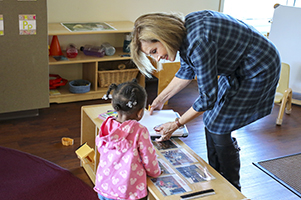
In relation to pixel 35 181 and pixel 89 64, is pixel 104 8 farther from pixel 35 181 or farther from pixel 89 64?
pixel 35 181

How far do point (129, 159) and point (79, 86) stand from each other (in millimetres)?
2057

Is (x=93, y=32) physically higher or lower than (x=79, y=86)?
higher

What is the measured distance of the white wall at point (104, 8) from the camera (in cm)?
343

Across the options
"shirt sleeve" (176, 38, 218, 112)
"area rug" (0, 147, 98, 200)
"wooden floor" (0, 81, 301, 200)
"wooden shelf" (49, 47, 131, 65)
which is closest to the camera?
"shirt sleeve" (176, 38, 218, 112)

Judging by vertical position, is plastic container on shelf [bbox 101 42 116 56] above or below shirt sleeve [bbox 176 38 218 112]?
below

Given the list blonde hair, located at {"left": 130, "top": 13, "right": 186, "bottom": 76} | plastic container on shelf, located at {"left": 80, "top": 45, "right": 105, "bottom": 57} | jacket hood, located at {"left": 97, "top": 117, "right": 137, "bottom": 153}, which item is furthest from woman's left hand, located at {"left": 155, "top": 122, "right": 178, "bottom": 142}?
plastic container on shelf, located at {"left": 80, "top": 45, "right": 105, "bottom": 57}

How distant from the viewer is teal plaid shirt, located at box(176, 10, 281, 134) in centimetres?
144

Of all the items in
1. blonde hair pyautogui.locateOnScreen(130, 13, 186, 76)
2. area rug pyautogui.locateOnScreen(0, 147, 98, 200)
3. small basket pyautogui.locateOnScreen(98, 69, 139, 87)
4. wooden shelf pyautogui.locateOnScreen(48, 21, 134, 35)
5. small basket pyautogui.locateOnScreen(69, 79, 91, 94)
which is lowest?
area rug pyautogui.locateOnScreen(0, 147, 98, 200)

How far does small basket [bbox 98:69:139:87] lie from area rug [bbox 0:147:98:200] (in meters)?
1.24

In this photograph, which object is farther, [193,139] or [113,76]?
[113,76]

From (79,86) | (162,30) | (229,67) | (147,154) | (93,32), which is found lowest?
(79,86)

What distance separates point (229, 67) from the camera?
158cm

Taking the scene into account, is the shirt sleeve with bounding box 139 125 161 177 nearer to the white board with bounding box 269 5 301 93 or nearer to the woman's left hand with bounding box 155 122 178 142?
the woman's left hand with bounding box 155 122 178 142

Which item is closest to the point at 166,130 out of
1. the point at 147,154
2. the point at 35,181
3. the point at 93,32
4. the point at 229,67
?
the point at 147,154
